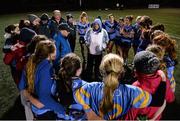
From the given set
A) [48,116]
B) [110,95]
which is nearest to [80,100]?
[110,95]

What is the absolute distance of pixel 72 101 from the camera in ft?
12.9

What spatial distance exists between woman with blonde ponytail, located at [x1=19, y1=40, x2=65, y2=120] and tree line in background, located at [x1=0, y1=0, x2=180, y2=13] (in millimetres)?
35833

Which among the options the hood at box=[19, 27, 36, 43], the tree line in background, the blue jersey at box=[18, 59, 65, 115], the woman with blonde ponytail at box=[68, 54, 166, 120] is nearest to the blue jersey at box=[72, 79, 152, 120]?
the woman with blonde ponytail at box=[68, 54, 166, 120]

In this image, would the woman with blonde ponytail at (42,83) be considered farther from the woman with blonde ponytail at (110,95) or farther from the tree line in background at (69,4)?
the tree line in background at (69,4)

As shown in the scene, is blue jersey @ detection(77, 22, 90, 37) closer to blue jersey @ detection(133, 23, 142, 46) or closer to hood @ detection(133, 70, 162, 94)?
blue jersey @ detection(133, 23, 142, 46)

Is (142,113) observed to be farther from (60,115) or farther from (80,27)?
(80,27)

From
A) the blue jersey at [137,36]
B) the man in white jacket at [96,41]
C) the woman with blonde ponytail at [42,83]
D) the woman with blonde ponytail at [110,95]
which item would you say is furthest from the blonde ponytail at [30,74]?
the blue jersey at [137,36]

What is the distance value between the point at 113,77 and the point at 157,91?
26.7 inches

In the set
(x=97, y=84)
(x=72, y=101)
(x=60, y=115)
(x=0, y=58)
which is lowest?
(x=0, y=58)

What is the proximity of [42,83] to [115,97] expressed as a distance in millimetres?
1070

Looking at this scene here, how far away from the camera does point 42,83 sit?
4.05 metres

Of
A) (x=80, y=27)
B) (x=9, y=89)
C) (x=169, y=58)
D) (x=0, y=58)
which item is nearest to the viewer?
(x=169, y=58)

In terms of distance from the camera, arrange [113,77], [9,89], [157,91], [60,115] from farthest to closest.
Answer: [9,89] < [60,115] < [157,91] < [113,77]

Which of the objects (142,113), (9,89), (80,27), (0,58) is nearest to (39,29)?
(9,89)
